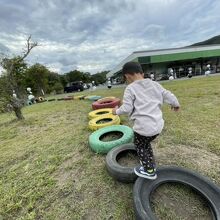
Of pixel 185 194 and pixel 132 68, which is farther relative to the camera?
pixel 185 194

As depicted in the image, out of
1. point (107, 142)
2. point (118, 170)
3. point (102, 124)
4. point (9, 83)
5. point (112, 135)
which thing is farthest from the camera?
point (9, 83)

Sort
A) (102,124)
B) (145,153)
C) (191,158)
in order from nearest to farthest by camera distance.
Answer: (145,153) → (191,158) → (102,124)

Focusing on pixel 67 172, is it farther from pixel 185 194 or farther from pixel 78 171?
pixel 185 194

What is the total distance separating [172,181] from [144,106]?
1.03 metres

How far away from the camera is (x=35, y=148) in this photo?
4.32 metres

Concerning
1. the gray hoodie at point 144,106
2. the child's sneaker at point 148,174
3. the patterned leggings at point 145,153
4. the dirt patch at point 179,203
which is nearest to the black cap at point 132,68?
the gray hoodie at point 144,106

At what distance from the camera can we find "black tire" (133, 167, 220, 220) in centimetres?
176

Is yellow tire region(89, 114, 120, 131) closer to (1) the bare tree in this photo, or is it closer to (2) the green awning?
(1) the bare tree

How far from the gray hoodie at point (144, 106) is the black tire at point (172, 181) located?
2.03 feet

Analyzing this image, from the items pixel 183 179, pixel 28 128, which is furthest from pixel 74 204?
pixel 28 128

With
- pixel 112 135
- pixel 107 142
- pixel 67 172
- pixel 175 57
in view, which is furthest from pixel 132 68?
pixel 175 57

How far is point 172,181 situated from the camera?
2.20 m

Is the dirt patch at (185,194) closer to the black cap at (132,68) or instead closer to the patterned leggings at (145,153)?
the patterned leggings at (145,153)

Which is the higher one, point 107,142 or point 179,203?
point 107,142
